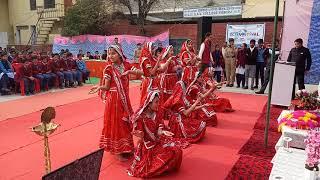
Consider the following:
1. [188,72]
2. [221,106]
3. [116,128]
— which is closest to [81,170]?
[116,128]

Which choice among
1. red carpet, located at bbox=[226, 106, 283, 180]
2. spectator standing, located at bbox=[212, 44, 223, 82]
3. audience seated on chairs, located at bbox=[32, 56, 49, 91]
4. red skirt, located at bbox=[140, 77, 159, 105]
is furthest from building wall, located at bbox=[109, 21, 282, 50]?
red skirt, located at bbox=[140, 77, 159, 105]

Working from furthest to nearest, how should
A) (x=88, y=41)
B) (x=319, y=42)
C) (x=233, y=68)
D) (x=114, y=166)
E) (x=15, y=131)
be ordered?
(x=88, y=41) < (x=233, y=68) < (x=319, y=42) < (x=15, y=131) < (x=114, y=166)

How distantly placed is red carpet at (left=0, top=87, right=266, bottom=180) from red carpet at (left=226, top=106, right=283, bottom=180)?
0.34ft

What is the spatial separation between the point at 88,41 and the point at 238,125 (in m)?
11.9

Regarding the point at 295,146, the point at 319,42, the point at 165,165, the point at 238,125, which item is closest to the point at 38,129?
the point at 165,165

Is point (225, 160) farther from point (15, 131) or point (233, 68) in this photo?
point (233, 68)

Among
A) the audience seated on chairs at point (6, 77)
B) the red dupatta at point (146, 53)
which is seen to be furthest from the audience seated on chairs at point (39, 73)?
the red dupatta at point (146, 53)

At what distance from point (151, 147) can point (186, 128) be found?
1.34 metres

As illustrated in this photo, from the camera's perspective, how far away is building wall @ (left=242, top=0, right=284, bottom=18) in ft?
47.8

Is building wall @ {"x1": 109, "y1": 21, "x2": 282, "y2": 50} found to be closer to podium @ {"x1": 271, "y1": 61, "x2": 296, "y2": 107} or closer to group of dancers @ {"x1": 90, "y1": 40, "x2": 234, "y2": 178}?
podium @ {"x1": 271, "y1": 61, "x2": 296, "y2": 107}

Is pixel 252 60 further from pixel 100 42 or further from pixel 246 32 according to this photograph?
pixel 100 42

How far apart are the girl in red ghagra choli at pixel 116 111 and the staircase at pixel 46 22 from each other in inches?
703

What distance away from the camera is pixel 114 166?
13.7ft

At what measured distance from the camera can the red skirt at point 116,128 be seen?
429 centimetres
